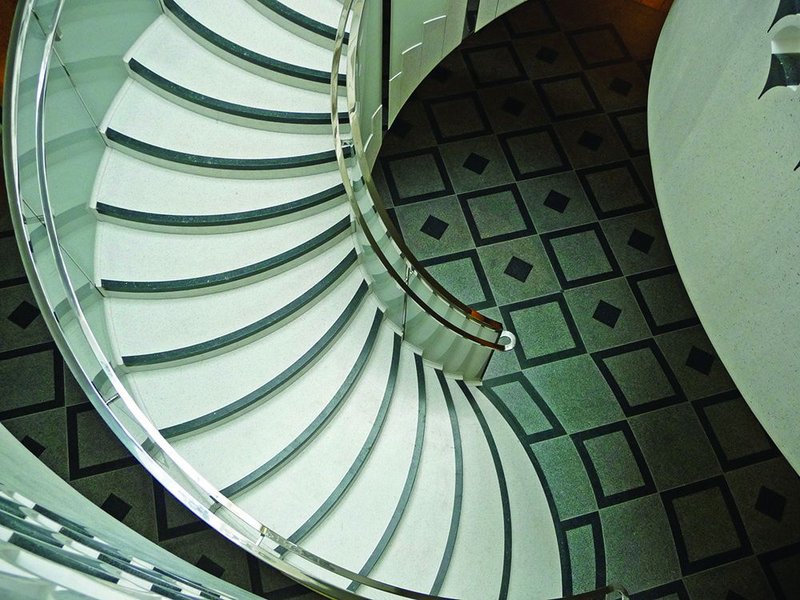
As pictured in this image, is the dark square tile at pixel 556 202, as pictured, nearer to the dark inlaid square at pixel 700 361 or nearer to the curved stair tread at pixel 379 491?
the dark inlaid square at pixel 700 361

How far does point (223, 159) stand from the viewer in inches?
130

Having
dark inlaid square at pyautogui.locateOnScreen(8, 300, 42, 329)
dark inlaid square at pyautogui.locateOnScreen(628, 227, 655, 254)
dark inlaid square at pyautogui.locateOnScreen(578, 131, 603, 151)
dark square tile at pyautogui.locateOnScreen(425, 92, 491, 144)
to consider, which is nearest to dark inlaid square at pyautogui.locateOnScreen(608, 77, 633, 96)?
dark inlaid square at pyautogui.locateOnScreen(578, 131, 603, 151)

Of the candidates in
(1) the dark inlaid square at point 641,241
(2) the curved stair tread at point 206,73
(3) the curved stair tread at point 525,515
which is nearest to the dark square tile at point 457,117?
(1) the dark inlaid square at point 641,241

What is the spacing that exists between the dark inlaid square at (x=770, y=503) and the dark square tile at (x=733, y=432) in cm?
19

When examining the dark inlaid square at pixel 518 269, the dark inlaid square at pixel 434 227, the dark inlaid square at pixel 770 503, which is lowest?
the dark inlaid square at pixel 770 503

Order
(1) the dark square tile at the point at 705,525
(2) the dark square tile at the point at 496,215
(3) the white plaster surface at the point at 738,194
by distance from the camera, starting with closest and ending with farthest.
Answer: (3) the white plaster surface at the point at 738,194, (1) the dark square tile at the point at 705,525, (2) the dark square tile at the point at 496,215

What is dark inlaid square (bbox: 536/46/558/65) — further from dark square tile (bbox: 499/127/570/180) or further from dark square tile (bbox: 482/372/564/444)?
dark square tile (bbox: 482/372/564/444)

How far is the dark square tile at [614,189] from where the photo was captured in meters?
5.04

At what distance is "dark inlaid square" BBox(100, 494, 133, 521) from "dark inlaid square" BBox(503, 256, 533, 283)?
2.65 metres

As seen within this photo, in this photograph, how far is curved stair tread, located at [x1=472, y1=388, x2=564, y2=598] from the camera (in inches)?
151

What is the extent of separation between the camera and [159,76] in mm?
3289

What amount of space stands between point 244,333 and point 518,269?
220 cm

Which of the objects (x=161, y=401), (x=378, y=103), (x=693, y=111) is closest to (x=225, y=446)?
(x=161, y=401)

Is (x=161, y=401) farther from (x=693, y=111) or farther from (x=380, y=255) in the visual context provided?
(x=693, y=111)
